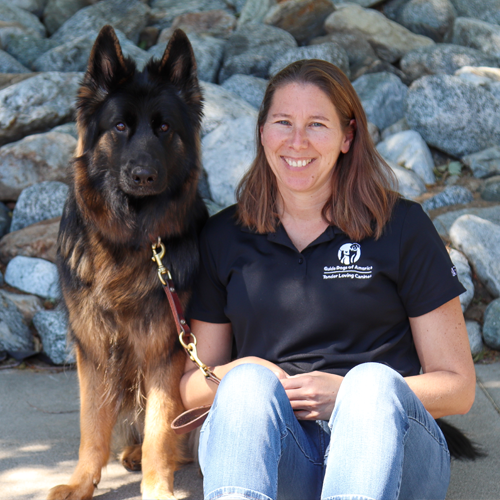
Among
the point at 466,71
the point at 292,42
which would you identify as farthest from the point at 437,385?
the point at 292,42

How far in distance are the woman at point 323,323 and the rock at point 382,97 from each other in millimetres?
4366

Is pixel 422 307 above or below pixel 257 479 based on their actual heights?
Result: above

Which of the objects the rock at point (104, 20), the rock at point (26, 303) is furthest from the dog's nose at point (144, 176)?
the rock at point (104, 20)

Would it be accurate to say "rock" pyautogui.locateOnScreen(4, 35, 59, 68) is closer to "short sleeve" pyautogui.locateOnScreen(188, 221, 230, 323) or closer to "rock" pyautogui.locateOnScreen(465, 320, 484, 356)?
"short sleeve" pyautogui.locateOnScreen(188, 221, 230, 323)

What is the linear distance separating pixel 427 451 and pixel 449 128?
4.79m

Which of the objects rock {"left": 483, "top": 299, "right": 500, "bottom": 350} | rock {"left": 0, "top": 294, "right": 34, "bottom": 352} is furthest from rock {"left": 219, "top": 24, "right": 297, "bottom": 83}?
rock {"left": 483, "top": 299, "right": 500, "bottom": 350}

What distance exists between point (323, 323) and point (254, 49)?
5900 millimetres

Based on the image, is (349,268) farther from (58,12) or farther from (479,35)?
(58,12)

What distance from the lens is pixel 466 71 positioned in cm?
664

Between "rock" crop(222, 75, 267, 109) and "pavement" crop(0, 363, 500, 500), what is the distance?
12.8 feet

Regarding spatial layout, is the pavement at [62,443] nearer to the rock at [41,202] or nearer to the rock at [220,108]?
the rock at [41,202]

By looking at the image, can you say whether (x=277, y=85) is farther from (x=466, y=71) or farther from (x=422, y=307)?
(x=466, y=71)

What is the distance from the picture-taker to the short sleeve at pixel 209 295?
8.09 ft

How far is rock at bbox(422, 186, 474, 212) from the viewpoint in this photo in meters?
5.25
